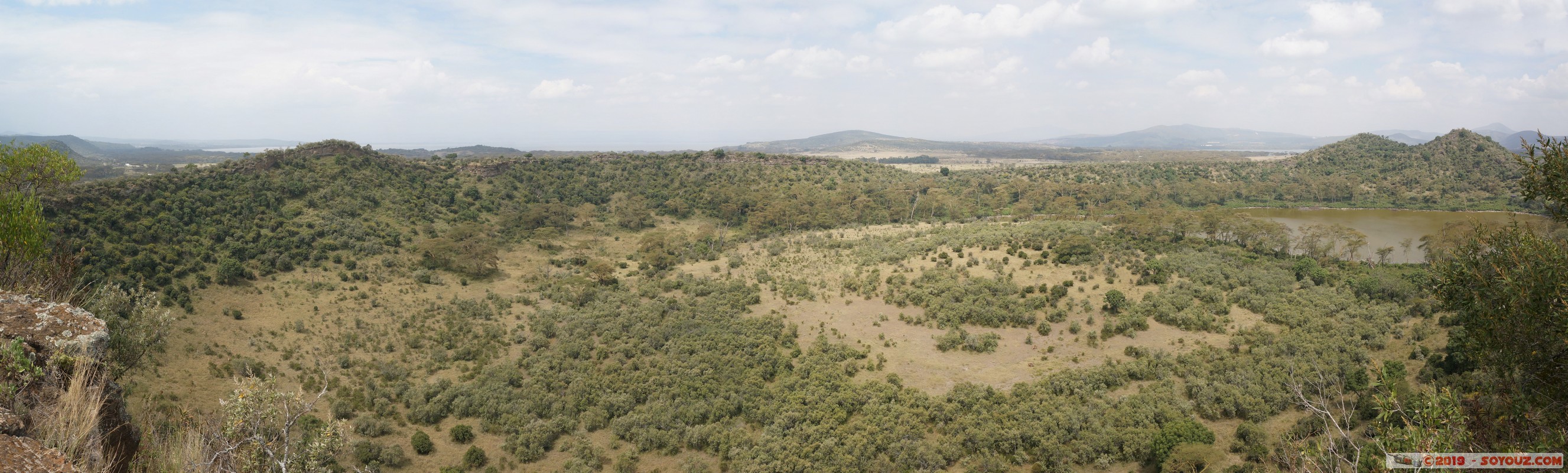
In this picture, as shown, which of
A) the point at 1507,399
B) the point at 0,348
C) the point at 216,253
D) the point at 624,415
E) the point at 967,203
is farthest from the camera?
the point at 967,203

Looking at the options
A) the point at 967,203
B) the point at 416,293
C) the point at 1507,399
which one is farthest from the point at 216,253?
the point at 967,203

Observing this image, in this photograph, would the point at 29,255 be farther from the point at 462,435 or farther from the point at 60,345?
the point at 462,435

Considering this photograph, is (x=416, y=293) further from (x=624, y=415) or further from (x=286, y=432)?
(x=286, y=432)

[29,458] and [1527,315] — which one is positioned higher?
[1527,315]

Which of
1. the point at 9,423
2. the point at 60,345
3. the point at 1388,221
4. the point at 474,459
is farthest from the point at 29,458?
the point at 1388,221

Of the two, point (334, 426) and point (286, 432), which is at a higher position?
point (286, 432)

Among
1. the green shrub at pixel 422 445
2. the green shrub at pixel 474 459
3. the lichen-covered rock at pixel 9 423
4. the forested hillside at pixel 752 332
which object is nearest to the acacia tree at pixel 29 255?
the forested hillside at pixel 752 332
